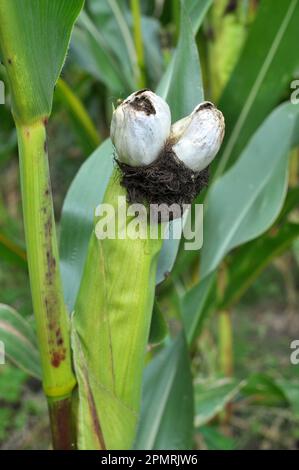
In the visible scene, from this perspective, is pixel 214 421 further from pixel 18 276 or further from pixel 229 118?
pixel 18 276

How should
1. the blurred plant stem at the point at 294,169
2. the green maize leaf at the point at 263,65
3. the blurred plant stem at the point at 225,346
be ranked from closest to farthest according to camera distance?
1. the green maize leaf at the point at 263,65
2. the blurred plant stem at the point at 225,346
3. the blurred plant stem at the point at 294,169

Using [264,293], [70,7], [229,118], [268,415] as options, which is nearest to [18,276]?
[264,293]

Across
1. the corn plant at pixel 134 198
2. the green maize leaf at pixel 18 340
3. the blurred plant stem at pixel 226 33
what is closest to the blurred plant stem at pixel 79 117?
the corn plant at pixel 134 198

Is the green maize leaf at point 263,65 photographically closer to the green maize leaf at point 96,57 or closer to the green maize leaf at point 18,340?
the green maize leaf at point 96,57

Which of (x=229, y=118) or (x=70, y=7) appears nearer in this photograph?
(x=70, y=7)

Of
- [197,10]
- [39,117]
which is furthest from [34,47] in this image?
[197,10]

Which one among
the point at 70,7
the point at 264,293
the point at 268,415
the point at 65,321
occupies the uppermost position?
the point at 70,7

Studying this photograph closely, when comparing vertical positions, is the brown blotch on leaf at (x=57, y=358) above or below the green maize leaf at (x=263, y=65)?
below

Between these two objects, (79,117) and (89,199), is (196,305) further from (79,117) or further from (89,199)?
(79,117)
